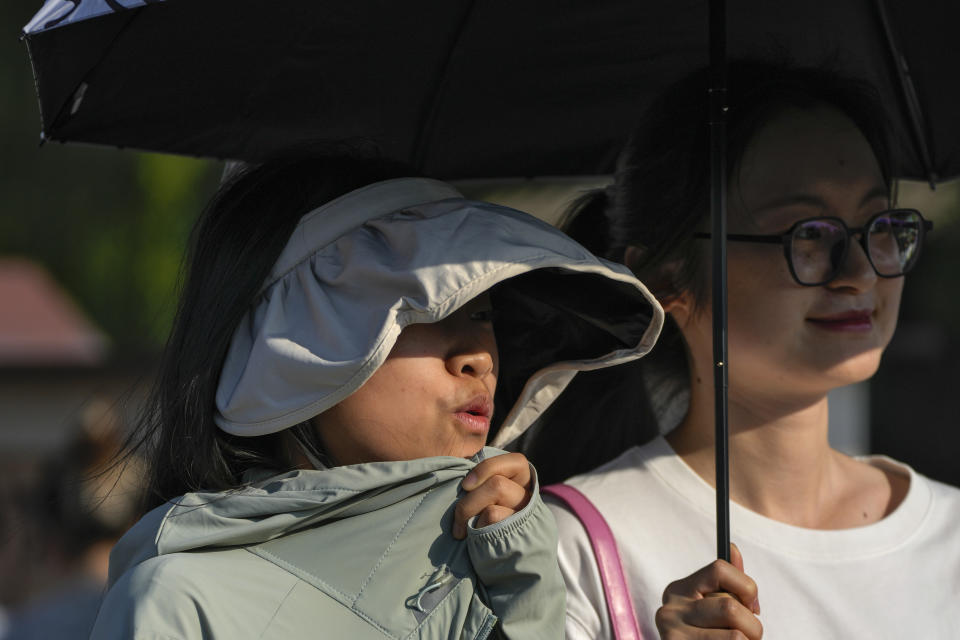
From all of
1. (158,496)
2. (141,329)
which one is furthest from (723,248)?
(141,329)

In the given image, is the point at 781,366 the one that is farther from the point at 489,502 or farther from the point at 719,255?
the point at 489,502

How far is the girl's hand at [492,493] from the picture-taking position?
6.16 feet

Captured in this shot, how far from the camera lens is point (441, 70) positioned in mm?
2561

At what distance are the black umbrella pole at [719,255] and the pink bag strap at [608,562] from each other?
218 mm

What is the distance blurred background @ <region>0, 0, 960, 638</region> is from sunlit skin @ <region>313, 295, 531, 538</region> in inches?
150

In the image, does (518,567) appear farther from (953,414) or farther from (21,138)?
(21,138)

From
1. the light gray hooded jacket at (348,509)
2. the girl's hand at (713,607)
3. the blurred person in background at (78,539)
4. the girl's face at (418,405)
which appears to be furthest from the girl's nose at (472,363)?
the blurred person in background at (78,539)

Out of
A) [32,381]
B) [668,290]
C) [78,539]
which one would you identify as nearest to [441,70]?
[668,290]

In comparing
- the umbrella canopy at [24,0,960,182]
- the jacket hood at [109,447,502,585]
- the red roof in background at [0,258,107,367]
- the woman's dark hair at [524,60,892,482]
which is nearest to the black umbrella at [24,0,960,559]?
the umbrella canopy at [24,0,960,182]

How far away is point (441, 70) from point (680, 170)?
569 mm

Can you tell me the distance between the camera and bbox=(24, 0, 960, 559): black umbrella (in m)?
2.19

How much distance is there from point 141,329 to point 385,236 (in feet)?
35.8

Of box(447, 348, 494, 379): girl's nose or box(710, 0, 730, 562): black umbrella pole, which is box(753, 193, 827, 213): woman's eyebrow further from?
box(447, 348, 494, 379): girl's nose

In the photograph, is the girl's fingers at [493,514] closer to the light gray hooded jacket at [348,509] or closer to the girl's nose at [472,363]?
the light gray hooded jacket at [348,509]
